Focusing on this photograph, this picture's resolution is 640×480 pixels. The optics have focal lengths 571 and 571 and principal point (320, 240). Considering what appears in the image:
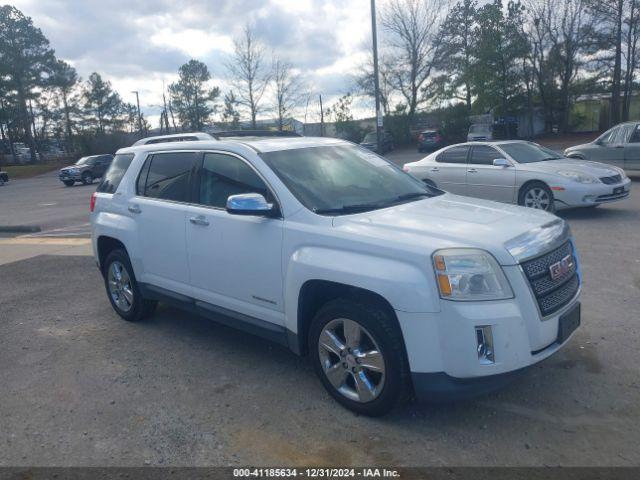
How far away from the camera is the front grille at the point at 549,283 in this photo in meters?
3.43

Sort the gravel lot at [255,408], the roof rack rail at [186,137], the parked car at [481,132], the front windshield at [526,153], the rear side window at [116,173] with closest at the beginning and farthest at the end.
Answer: the gravel lot at [255,408] < the roof rack rail at [186,137] < the rear side window at [116,173] < the front windshield at [526,153] < the parked car at [481,132]

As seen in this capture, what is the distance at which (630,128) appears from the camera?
14805mm

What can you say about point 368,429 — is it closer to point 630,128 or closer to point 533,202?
point 533,202

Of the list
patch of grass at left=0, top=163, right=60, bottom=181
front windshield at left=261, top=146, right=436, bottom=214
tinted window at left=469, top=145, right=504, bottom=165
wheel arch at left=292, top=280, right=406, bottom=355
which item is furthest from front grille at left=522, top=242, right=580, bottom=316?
patch of grass at left=0, top=163, right=60, bottom=181

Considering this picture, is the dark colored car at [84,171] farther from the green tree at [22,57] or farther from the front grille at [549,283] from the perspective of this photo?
the front grille at [549,283]

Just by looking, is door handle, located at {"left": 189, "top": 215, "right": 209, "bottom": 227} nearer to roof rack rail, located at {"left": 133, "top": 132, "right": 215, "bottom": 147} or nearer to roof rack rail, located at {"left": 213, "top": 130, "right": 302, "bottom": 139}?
roof rack rail, located at {"left": 133, "top": 132, "right": 215, "bottom": 147}

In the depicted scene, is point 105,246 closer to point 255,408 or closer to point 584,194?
point 255,408

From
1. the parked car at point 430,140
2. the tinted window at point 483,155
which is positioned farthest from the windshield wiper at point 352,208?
the parked car at point 430,140

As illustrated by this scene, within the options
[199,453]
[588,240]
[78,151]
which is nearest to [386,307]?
[199,453]

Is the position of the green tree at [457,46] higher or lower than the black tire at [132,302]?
higher

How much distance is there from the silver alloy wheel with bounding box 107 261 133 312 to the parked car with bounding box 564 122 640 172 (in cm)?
1347

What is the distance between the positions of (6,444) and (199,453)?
129 cm

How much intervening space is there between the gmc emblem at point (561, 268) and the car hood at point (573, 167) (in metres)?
6.91

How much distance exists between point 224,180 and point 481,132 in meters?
35.1
